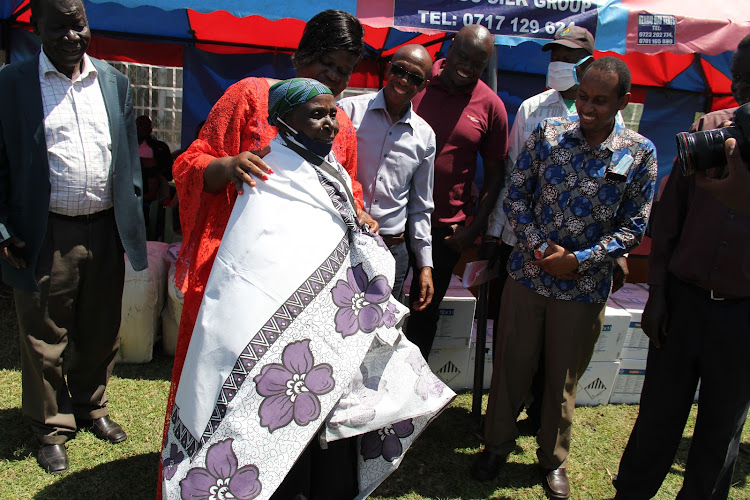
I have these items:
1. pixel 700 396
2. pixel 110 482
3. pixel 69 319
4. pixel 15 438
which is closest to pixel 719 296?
pixel 700 396

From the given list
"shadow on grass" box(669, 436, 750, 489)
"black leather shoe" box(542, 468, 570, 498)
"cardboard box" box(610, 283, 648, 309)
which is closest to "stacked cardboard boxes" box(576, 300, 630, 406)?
"cardboard box" box(610, 283, 648, 309)

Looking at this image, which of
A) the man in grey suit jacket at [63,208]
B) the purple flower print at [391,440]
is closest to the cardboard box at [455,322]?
the purple flower print at [391,440]

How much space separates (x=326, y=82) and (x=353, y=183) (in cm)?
40

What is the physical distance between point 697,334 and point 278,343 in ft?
5.75

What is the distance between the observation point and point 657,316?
2.41 m

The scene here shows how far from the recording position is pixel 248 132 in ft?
6.42

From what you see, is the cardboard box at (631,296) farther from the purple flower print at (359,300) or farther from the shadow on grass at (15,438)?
the shadow on grass at (15,438)

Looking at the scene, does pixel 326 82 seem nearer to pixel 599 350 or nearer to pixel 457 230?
pixel 457 230

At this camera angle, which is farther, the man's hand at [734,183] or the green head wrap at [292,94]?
the green head wrap at [292,94]

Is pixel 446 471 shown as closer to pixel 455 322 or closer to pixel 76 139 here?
pixel 455 322

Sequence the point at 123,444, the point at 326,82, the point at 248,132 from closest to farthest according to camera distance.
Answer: the point at 248,132 < the point at 326,82 < the point at 123,444

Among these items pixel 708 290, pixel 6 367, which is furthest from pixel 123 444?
pixel 708 290

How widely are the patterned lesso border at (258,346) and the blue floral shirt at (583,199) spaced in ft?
4.04

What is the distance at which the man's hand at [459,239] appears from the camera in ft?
10.0
